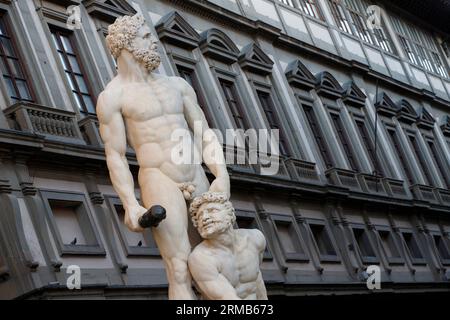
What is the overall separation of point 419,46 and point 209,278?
126ft

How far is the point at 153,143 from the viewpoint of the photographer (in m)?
10.3

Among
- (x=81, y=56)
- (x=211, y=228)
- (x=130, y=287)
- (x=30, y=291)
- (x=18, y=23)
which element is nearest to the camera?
(x=211, y=228)

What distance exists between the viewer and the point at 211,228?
9.79 meters

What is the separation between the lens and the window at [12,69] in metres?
21.6

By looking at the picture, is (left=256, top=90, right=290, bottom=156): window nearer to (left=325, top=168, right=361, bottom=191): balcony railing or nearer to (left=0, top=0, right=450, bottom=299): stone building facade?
(left=0, top=0, right=450, bottom=299): stone building facade

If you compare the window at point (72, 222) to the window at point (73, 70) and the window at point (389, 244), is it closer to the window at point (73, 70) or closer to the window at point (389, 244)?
the window at point (73, 70)

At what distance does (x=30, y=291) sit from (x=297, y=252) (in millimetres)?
10919

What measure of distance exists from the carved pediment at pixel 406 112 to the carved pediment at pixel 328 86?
15.6ft

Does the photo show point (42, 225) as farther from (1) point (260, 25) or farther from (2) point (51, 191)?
(1) point (260, 25)

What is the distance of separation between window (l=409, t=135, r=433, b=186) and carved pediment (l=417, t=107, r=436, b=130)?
3.31 feet

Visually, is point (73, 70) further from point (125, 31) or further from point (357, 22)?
point (357, 22)

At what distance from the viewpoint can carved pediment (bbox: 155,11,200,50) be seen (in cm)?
2714

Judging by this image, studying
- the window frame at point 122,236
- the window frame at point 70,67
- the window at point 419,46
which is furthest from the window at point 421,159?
the window frame at point 122,236

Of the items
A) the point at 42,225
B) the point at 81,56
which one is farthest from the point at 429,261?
the point at 42,225
